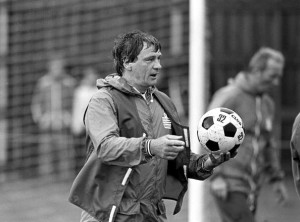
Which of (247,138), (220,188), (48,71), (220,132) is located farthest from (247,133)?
(48,71)

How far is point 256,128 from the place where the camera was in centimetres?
679

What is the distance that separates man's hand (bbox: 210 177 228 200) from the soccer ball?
1857 mm

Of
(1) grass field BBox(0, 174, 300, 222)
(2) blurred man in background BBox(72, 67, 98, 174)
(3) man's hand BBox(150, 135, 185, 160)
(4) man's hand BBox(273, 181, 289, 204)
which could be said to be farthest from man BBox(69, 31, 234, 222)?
(2) blurred man in background BBox(72, 67, 98, 174)

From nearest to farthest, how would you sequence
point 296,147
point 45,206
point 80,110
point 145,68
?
point 145,68 < point 296,147 < point 45,206 < point 80,110

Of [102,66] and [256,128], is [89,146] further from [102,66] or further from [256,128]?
[102,66]

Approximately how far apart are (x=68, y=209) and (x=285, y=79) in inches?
185

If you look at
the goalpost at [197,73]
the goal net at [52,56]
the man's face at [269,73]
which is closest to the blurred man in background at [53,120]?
the goal net at [52,56]

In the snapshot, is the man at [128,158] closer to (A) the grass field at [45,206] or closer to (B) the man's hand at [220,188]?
(B) the man's hand at [220,188]

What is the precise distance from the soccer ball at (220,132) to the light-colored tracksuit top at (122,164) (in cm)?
11

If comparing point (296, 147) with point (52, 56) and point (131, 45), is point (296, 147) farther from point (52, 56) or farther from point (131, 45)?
point (52, 56)

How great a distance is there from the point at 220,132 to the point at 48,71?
7.08m

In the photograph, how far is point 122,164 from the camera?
453 cm

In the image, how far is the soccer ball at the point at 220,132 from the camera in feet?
15.4

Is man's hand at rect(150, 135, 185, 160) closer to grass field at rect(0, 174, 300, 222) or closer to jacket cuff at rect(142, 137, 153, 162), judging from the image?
jacket cuff at rect(142, 137, 153, 162)
